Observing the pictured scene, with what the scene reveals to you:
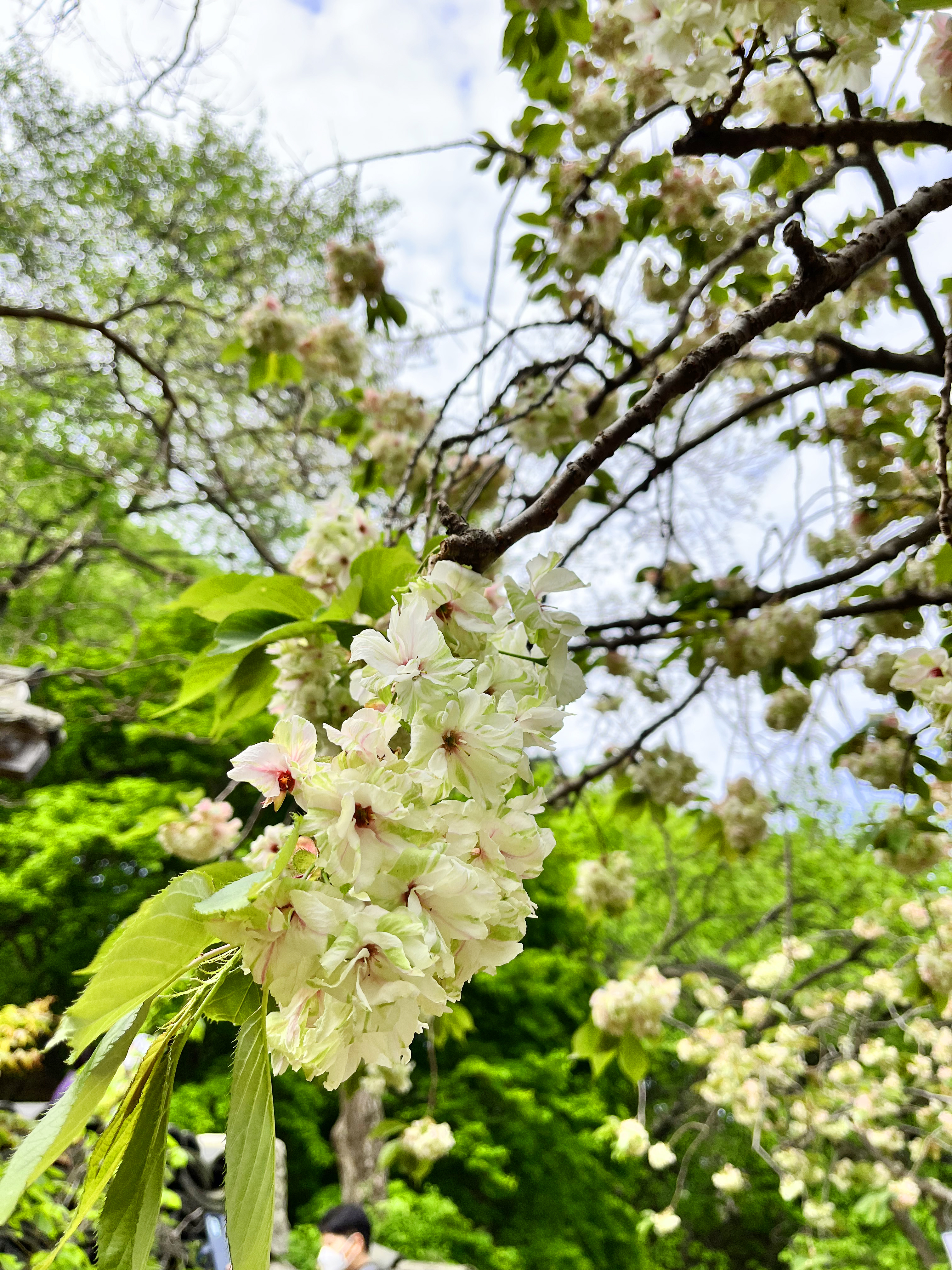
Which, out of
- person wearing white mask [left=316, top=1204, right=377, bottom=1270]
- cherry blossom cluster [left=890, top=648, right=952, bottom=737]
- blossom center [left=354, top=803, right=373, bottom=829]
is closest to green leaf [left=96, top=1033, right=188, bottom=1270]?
blossom center [left=354, top=803, right=373, bottom=829]

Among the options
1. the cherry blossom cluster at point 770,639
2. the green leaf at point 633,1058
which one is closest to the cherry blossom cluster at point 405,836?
the cherry blossom cluster at point 770,639

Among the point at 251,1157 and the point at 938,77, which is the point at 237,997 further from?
the point at 938,77

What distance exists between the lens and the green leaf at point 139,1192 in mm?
306

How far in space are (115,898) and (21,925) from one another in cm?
73

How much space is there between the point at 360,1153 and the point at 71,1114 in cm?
566

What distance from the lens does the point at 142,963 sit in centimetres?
32

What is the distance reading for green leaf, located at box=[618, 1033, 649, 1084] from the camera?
148 cm

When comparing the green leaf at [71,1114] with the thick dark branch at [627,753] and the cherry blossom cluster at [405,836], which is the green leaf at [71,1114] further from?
the thick dark branch at [627,753]

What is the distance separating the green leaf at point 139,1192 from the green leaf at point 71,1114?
0.08 ft

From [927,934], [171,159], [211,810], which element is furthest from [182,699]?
[171,159]

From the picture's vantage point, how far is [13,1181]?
0.28 metres

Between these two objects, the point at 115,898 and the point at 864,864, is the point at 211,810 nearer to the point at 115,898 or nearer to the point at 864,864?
the point at 115,898

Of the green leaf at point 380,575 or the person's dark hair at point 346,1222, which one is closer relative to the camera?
the green leaf at point 380,575

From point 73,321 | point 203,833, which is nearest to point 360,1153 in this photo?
point 203,833
